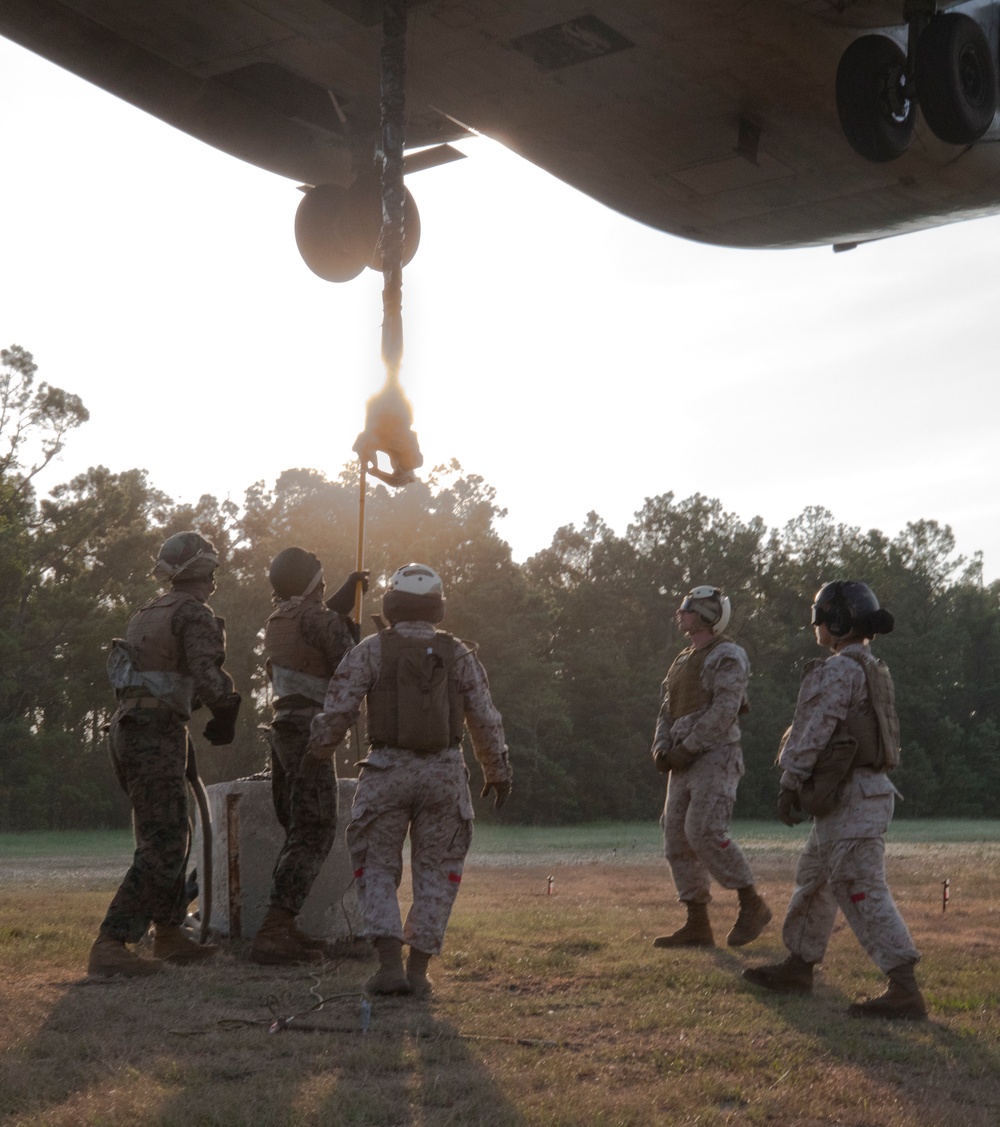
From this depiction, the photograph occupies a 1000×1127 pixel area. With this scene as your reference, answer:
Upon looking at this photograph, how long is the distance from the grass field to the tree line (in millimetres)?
35199

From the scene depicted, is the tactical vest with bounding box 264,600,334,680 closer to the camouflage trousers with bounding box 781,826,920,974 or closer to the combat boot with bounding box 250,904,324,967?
the combat boot with bounding box 250,904,324,967

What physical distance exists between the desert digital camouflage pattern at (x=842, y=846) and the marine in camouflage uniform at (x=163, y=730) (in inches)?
122

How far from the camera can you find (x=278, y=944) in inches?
315

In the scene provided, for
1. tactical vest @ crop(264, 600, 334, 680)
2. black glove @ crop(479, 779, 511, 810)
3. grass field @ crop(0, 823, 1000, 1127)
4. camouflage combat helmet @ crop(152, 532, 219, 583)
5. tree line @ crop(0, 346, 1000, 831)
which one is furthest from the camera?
tree line @ crop(0, 346, 1000, 831)

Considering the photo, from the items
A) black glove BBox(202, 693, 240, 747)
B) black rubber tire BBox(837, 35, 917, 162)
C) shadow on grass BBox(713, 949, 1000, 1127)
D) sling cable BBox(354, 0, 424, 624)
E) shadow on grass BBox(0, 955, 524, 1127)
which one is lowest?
shadow on grass BBox(713, 949, 1000, 1127)

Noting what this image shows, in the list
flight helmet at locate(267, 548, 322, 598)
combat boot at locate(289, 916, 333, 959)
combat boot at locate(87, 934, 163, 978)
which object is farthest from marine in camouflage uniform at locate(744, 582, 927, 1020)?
combat boot at locate(87, 934, 163, 978)

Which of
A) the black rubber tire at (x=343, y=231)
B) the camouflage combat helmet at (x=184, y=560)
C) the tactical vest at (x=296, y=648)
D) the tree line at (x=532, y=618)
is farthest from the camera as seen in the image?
the tree line at (x=532, y=618)

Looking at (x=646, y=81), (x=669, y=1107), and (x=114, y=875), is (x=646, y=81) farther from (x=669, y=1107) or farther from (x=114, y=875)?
(x=114, y=875)

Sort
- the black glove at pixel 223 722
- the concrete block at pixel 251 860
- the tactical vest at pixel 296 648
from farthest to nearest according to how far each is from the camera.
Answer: the concrete block at pixel 251 860
the tactical vest at pixel 296 648
the black glove at pixel 223 722

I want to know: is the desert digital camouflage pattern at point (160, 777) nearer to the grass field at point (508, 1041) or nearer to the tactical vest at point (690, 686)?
the grass field at point (508, 1041)

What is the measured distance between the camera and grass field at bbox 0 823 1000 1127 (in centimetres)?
494

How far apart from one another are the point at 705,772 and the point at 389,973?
119 inches

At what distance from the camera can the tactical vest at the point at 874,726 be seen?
7.16 meters

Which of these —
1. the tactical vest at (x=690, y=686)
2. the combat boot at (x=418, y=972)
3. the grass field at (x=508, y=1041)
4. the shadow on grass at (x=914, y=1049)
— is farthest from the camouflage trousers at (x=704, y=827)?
the combat boot at (x=418, y=972)
